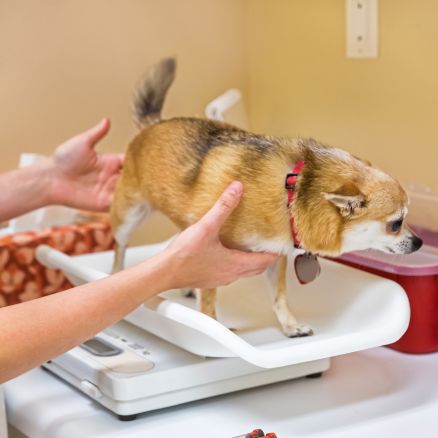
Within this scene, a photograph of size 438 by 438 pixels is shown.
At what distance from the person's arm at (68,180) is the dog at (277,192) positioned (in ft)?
0.84

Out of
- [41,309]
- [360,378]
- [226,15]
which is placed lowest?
[360,378]

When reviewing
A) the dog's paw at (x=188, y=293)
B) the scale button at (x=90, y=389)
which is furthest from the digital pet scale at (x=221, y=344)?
the dog's paw at (x=188, y=293)

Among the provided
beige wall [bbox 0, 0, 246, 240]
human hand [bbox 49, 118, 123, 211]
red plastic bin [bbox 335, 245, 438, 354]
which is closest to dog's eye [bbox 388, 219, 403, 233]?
red plastic bin [bbox 335, 245, 438, 354]

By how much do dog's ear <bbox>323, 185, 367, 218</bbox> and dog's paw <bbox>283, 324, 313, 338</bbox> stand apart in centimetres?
21

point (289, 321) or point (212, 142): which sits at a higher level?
point (212, 142)

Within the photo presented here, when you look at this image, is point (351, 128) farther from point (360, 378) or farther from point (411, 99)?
point (360, 378)

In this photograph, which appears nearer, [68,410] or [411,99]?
[68,410]

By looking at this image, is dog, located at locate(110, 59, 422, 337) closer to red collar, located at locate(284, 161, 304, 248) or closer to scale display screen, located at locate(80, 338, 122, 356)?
red collar, located at locate(284, 161, 304, 248)

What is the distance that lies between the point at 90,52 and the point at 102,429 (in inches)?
37.4

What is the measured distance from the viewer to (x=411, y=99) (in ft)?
5.00

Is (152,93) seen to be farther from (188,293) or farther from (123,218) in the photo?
(188,293)

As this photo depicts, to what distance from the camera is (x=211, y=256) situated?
121cm

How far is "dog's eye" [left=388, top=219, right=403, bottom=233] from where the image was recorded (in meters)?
1.22

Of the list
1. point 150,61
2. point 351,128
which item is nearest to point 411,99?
point 351,128
